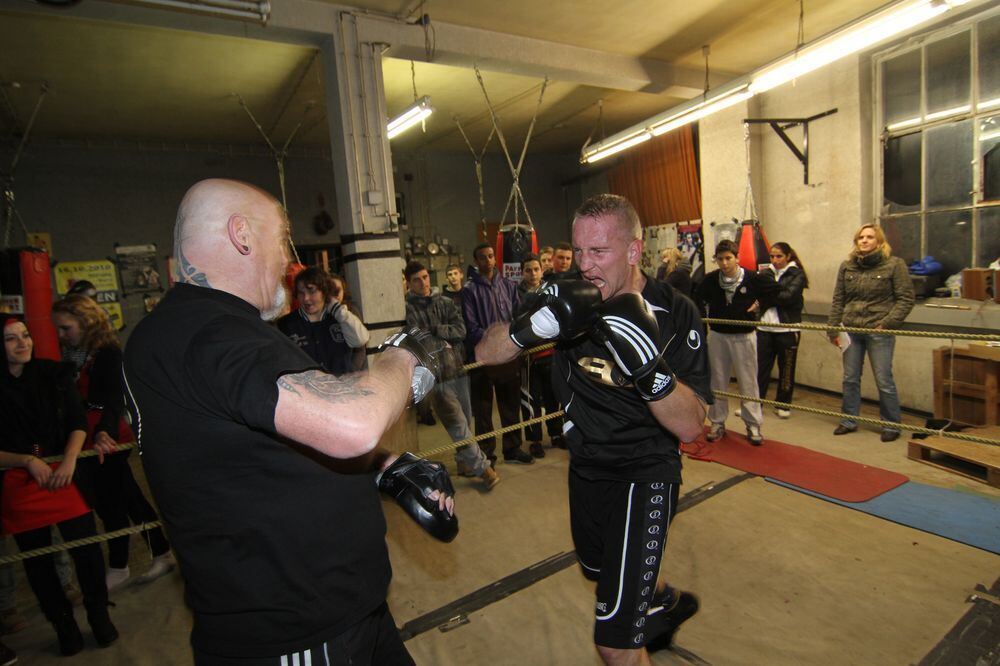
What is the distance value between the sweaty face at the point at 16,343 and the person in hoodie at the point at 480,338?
2.95m

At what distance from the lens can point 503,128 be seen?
9219 mm

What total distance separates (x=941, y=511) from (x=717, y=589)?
1.78 metres

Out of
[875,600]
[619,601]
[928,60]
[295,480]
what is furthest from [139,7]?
[928,60]

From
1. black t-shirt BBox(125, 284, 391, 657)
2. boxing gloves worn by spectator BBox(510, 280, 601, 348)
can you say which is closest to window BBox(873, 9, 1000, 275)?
boxing gloves worn by spectator BBox(510, 280, 601, 348)

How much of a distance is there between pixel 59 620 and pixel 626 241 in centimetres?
318

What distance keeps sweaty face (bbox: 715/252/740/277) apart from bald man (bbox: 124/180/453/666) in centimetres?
429

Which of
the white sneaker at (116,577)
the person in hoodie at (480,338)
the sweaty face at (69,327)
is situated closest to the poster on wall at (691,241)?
the person in hoodie at (480,338)

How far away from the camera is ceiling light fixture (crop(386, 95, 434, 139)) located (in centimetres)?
512

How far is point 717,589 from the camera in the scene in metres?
2.68

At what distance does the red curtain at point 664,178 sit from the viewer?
9031 millimetres

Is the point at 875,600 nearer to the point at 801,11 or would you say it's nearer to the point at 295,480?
the point at 295,480

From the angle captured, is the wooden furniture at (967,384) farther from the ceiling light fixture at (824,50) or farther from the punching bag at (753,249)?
the ceiling light fixture at (824,50)

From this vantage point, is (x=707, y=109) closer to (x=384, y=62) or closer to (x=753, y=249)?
(x=753, y=249)

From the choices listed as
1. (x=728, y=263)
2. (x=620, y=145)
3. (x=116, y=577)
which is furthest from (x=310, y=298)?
(x=620, y=145)
